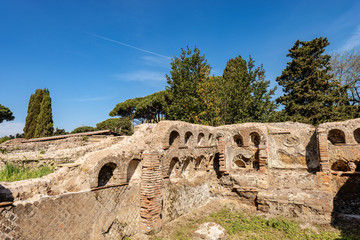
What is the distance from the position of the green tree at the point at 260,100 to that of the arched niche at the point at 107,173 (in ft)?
43.4

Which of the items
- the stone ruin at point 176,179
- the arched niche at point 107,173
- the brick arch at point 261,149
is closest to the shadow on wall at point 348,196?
the stone ruin at point 176,179

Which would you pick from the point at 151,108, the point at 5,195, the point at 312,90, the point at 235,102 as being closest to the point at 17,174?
the point at 5,195

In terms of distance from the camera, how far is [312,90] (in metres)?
17.6

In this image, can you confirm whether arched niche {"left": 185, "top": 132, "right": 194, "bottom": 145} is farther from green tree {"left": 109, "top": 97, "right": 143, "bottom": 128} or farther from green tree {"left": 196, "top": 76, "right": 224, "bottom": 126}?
green tree {"left": 109, "top": 97, "right": 143, "bottom": 128}

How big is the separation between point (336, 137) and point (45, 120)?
78.5 feet

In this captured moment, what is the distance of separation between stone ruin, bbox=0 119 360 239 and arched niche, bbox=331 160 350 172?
0.05 metres

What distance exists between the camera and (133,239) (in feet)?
17.8

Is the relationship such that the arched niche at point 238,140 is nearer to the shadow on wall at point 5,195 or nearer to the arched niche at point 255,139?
the arched niche at point 255,139

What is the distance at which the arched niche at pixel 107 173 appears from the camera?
5.31m

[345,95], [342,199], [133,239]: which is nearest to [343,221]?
[342,199]

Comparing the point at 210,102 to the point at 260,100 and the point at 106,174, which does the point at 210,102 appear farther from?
the point at 106,174

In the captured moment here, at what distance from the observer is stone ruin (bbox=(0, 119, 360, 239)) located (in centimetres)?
402

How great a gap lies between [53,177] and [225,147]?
24.4 feet

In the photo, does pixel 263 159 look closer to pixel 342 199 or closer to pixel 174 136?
pixel 342 199
